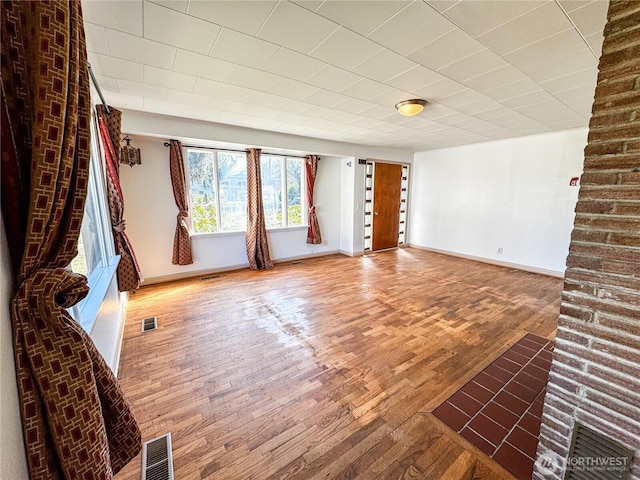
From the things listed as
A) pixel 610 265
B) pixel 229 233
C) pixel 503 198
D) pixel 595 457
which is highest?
pixel 503 198

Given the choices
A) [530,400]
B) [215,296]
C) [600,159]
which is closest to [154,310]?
[215,296]

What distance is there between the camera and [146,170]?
3.84 metres

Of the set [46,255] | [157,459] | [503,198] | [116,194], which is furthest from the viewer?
[503,198]

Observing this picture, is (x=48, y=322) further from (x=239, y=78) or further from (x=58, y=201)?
(x=239, y=78)

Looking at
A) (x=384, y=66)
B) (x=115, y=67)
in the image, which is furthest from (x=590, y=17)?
(x=115, y=67)

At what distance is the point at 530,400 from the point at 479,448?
0.67m

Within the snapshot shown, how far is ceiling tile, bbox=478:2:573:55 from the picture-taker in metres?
1.49

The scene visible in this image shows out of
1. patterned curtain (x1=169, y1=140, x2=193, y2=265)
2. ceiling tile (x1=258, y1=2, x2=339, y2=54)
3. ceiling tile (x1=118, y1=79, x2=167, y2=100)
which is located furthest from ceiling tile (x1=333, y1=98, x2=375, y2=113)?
patterned curtain (x1=169, y1=140, x2=193, y2=265)

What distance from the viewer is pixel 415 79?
2.31 metres

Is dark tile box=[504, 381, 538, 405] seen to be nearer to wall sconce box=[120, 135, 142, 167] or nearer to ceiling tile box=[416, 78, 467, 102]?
ceiling tile box=[416, 78, 467, 102]

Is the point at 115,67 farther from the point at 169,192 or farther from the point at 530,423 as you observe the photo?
the point at 530,423

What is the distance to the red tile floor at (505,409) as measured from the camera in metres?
1.48

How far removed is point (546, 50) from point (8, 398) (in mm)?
3242

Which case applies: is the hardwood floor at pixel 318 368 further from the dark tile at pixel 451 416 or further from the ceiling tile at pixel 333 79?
the ceiling tile at pixel 333 79
